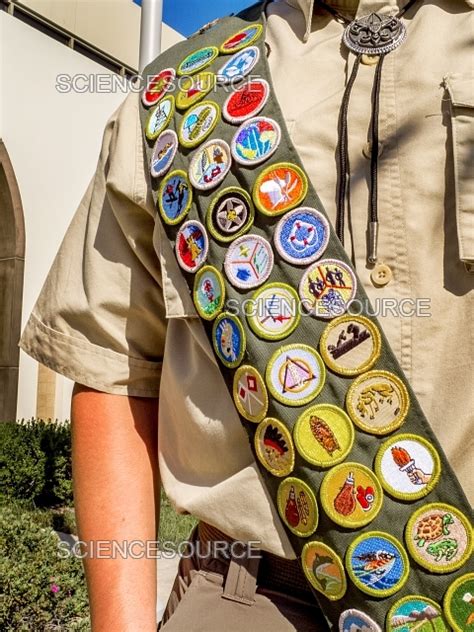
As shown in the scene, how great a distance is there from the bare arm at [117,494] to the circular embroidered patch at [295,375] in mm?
325

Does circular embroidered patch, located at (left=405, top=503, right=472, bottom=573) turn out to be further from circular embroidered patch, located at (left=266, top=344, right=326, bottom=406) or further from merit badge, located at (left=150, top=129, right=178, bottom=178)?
merit badge, located at (left=150, top=129, right=178, bottom=178)

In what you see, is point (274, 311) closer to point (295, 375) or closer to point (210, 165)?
point (295, 375)

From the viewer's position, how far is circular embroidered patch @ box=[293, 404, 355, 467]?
3.34 feet

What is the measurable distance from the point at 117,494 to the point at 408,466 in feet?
1.62

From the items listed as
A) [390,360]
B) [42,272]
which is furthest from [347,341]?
[42,272]

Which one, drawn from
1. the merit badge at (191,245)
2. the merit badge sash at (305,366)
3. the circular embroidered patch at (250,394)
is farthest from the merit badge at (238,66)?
the circular embroidered patch at (250,394)

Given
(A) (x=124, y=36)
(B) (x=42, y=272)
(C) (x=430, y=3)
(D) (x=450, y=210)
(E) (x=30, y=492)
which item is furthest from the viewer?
(A) (x=124, y=36)

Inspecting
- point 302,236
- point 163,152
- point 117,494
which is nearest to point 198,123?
point 163,152

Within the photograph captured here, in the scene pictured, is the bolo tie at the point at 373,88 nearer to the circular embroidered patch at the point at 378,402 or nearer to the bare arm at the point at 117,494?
the circular embroidered patch at the point at 378,402

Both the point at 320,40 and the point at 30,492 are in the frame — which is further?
the point at 30,492

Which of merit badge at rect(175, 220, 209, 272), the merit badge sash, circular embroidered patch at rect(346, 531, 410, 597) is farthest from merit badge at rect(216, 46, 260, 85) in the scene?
circular embroidered patch at rect(346, 531, 410, 597)

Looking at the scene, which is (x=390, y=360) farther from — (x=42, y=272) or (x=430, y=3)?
(x=42, y=272)

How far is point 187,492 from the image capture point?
1.16m

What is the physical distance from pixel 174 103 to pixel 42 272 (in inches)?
326
